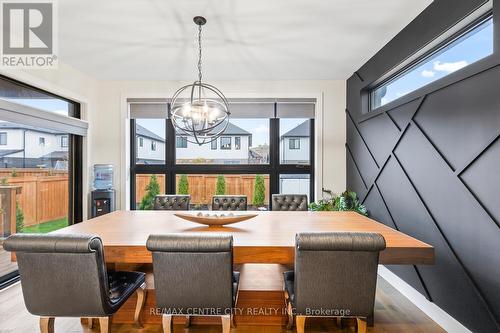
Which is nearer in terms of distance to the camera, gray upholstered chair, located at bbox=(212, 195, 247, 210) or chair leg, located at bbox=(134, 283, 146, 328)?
chair leg, located at bbox=(134, 283, 146, 328)

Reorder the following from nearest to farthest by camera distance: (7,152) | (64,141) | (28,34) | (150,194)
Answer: (28,34), (7,152), (64,141), (150,194)

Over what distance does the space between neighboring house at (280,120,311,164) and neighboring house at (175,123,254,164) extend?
0.60 m

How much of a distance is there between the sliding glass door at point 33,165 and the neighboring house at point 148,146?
3.06 feet

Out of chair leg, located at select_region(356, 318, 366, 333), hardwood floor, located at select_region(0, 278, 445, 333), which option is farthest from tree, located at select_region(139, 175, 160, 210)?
chair leg, located at select_region(356, 318, 366, 333)

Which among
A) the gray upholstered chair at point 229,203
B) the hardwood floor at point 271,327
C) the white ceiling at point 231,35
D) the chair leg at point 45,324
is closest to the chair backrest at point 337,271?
the hardwood floor at point 271,327

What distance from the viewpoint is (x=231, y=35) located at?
289 centimetres

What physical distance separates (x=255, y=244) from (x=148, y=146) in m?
3.61

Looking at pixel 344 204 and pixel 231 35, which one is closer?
pixel 231 35

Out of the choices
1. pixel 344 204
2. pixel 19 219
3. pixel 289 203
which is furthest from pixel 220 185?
pixel 19 219

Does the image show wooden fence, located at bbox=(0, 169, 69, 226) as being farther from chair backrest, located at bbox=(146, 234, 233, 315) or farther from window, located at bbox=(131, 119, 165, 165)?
chair backrest, located at bbox=(146, 234, 233, 315)

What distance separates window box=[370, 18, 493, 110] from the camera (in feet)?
6.48

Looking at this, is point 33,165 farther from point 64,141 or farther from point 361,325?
point 361,325

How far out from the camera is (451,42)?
2.30 m

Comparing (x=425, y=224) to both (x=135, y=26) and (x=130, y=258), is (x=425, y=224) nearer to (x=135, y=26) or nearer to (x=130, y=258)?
(x=130, y=258)
